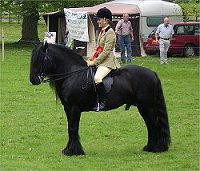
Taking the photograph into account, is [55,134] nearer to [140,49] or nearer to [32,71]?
→ [32,71]

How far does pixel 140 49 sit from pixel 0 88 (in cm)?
1513

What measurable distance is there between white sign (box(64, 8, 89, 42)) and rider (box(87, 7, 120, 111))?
20.5 metres

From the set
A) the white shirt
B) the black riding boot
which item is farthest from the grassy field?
the white shirt

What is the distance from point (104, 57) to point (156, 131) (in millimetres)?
1607

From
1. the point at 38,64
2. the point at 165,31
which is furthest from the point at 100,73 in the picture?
the point at 165,31

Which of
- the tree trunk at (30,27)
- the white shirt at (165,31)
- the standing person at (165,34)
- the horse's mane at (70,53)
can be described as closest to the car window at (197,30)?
the standing person at (165,34)

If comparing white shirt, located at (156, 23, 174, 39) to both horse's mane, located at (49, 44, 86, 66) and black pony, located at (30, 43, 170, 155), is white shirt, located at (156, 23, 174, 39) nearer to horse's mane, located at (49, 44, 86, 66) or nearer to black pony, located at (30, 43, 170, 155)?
black pony, located at (30, 43, 170, 155)

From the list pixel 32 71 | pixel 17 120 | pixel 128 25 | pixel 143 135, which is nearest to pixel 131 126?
pixel 143 135

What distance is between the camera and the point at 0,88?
63.3ft

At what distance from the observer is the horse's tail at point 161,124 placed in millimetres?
10945

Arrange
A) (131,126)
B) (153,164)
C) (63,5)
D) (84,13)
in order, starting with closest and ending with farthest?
(153,164)
(131,126)
(84,13)
(63,5)

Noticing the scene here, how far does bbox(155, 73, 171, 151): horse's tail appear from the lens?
10.9 metres

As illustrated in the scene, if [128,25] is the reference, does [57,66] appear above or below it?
above

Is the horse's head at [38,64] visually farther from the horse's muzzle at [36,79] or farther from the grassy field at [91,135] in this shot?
the grassy field at [91,135]
